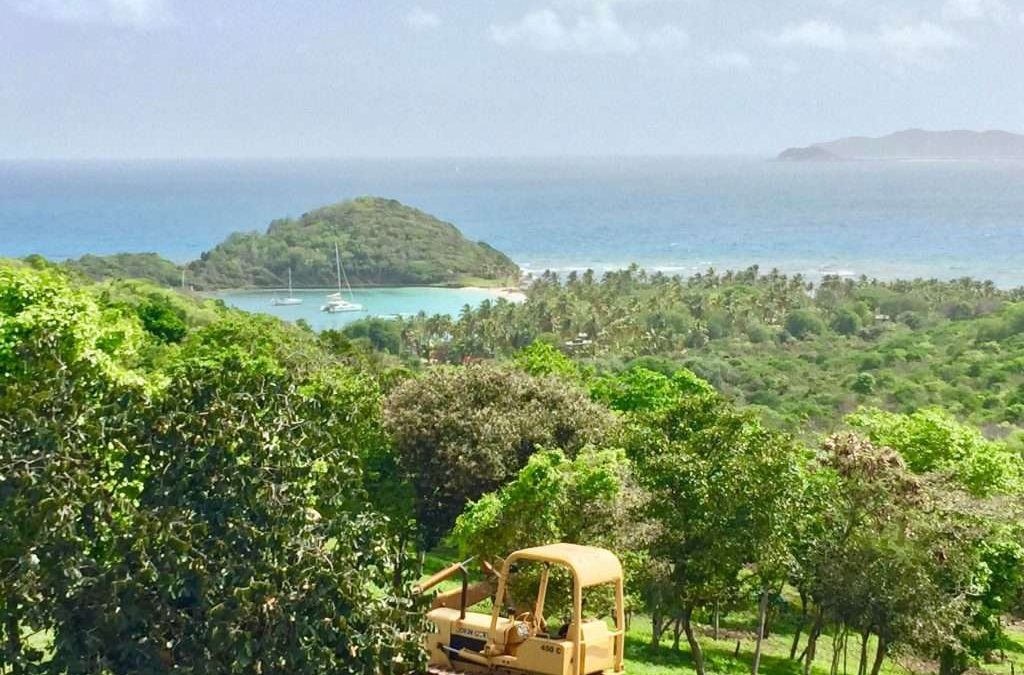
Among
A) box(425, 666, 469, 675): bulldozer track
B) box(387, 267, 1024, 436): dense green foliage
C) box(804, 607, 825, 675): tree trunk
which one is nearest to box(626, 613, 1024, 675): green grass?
box(804, 607, 825, 675): tree trunk

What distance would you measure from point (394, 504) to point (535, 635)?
16282mm

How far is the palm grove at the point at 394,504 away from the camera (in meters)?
14.0

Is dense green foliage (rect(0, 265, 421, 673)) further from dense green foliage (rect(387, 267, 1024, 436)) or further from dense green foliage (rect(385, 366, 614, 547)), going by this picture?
dense green foliage (rect(387, 267, 1024, 436))

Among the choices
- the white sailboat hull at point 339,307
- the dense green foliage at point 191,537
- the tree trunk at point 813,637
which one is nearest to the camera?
the dense green foliage at point 191,537

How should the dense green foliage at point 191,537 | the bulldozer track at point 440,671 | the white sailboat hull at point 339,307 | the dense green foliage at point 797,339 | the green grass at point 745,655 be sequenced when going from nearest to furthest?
the dense green foliage at point 191,537
the bulldozer track at point 440,671
the green grass at point 745,655
the dense green foliage at point 797,339
the white sailboat hull at point 339,307

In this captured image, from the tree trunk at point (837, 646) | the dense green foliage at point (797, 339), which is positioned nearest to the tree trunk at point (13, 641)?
the tree trunk at point (837, 646)

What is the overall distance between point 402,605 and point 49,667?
3904mm

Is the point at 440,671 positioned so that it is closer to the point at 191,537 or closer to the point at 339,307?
the point at 191,537

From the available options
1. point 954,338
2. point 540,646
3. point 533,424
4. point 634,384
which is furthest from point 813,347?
point 540,646

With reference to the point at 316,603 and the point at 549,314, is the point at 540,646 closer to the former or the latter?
the point at 316,603

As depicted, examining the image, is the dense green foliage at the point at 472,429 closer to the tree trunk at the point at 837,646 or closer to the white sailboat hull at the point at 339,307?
the tree trunk at the point at 837,646

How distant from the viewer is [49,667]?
13984 millimetres

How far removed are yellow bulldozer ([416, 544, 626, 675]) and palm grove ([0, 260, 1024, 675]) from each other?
1075mm

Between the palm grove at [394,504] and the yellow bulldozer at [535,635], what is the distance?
1075mm
